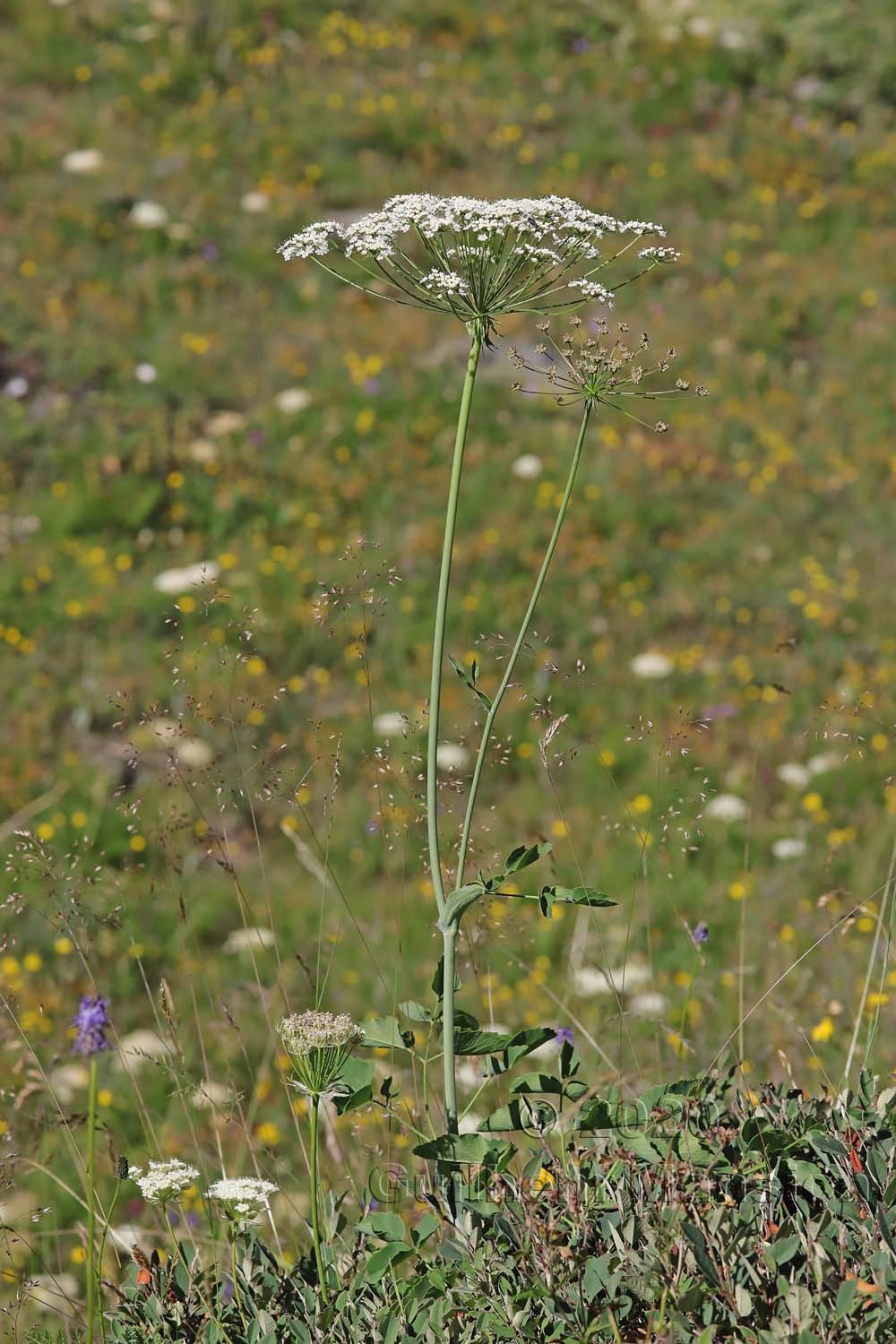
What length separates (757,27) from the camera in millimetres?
12625

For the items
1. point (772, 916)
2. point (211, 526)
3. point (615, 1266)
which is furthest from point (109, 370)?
point (615, 1266)

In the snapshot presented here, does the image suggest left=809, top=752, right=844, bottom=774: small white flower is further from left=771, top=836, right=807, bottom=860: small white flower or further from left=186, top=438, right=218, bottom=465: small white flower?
left=186, top=438, right=218, bottom=465: small white flower

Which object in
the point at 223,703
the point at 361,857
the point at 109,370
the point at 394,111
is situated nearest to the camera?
the point at 361,857

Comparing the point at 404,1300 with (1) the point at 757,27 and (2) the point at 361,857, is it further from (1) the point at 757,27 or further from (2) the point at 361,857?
(1) the point at 757,27

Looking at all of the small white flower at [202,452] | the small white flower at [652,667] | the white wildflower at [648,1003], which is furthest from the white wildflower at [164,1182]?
the small white flower at [202,452]

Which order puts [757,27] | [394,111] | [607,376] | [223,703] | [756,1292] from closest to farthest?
[756,1292] → [607,376] → [223,703] → [394,111] → [757,27]

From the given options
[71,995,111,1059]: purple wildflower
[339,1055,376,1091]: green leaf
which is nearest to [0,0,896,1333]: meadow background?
[71,995,111,1059]: purple wildflower

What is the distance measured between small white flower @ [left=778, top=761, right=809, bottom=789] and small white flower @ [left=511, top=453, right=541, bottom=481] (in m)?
2.49

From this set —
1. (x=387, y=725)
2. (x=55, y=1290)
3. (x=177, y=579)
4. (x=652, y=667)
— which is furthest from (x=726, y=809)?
(x=55, y=1290)

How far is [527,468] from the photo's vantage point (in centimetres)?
747

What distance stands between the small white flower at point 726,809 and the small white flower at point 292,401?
12.2 feet

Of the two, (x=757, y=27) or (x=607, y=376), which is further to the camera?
(x=757, y=27)

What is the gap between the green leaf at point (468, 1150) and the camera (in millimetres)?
1924

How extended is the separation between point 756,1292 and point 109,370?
7.22 meters
